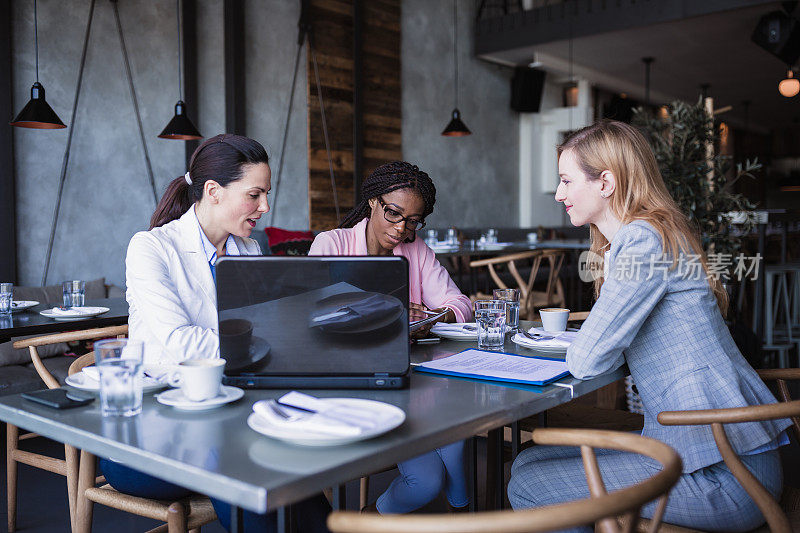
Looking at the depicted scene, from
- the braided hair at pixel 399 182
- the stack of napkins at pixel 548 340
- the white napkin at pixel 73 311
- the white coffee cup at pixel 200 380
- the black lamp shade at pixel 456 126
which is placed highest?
the black lamp shade at pixel 456 126

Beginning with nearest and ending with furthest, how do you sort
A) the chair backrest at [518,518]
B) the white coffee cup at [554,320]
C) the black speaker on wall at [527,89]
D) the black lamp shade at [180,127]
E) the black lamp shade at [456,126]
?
the chair backrest at [518,518] → the white coffee cup at [554,320] → the black lamp shade at [180,127] → the black lamp shade at [456,126] → the black speaker on wall at [527,89]

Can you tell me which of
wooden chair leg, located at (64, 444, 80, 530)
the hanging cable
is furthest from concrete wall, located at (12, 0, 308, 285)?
wooden chair leg, located at (64, 444, 80, 530)

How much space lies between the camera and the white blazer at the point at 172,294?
4.99ft

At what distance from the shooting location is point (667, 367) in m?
1.51

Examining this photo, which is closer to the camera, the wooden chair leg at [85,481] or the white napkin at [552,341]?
the wooden chair leg at [85,481]

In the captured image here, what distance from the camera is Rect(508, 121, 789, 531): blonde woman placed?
4.53 ft

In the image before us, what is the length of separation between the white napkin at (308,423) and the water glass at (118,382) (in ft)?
0.72

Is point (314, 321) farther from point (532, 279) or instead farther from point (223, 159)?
point (532, 279)

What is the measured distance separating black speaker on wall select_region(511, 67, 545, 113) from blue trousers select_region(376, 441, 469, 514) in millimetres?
8534

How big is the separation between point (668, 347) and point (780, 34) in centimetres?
684

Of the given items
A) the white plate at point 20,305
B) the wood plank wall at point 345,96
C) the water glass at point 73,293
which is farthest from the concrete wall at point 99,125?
the water glass at point 73,293

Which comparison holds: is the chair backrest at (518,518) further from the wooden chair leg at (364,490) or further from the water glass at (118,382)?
the wooden chair leg at (364,490)

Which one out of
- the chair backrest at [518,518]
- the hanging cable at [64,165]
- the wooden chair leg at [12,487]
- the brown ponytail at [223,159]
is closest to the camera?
the chair backrest at [518,518]

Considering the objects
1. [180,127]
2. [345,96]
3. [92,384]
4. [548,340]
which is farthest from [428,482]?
[345,96]
